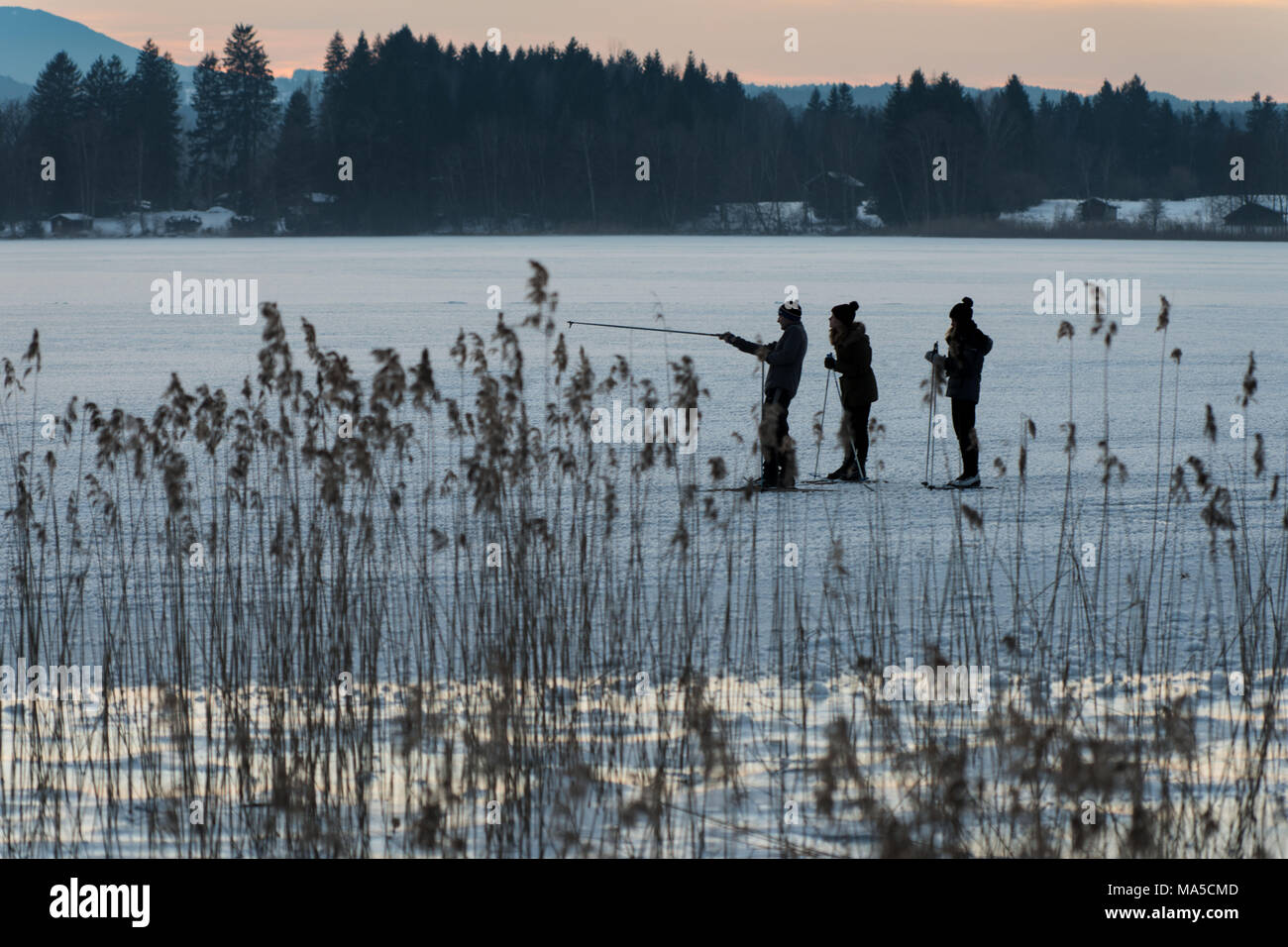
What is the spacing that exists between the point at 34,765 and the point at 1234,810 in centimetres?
401

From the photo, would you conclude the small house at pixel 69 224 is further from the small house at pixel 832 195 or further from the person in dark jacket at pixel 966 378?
the person in dark jacket at pixel 966 378

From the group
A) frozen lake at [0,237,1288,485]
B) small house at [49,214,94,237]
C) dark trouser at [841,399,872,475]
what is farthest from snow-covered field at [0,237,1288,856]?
small house at [49,214,94,237]

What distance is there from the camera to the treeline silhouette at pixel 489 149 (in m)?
92.8

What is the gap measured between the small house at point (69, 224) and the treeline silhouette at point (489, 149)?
1872 mm

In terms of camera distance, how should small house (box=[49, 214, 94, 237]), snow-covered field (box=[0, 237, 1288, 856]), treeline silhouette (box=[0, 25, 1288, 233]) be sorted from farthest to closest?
treeline silhouette (box=[0, 25, 1288, 233]) < small house (box=[49, 214, 94, 237]) < snow-covered field (box=[0, 237, 1288, 856])

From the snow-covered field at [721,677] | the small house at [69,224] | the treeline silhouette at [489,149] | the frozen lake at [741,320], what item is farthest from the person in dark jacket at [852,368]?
the small house at [69,224]

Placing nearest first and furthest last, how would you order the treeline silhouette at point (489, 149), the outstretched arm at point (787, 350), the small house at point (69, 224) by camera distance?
the outstretched arm at point (787, 350) < the small house at point (69, 224) < the treeline silhouette at point (489, 149)

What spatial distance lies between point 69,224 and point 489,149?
27.9 m

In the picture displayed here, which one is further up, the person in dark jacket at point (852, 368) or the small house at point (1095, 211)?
the small house at point (1095, 211)

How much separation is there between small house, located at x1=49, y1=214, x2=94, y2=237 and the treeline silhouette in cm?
187

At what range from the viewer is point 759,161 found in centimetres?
9900

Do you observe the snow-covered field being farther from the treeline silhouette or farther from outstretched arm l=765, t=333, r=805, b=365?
the treeline silhouette

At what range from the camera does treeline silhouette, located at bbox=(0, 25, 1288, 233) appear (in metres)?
92.8
